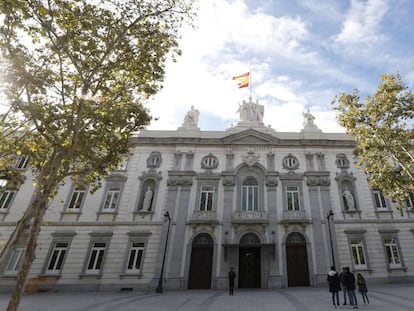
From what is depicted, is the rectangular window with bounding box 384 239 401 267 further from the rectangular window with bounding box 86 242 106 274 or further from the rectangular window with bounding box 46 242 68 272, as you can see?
the rectangular window with bounding box 46 242 68 272

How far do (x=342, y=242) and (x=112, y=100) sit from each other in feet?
65.7

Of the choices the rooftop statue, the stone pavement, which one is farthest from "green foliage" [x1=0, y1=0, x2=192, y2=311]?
the rooftop statue

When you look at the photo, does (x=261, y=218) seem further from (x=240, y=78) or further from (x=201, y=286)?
(x=240, y=78)

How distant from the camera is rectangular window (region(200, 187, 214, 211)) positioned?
67.7ft

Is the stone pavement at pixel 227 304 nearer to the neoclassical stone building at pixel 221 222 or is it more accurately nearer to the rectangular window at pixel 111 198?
the neoclassical stone building at pixel 221 222

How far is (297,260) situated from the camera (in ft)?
61.4

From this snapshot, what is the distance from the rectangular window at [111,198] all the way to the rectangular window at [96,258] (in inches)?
119

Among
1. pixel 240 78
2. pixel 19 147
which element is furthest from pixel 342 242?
pixel 19 147

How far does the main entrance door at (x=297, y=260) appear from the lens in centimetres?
1820

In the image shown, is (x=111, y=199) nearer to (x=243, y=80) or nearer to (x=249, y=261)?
(x=249, y=261)

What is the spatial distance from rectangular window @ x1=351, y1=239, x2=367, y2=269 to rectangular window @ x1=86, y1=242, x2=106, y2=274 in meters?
20.2

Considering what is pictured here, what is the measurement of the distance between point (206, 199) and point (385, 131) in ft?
46.1

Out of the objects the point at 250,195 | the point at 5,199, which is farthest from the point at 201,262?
the point at 5,199

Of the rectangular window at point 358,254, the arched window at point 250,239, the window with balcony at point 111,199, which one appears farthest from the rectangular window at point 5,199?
the rectangular window at point 358,254
